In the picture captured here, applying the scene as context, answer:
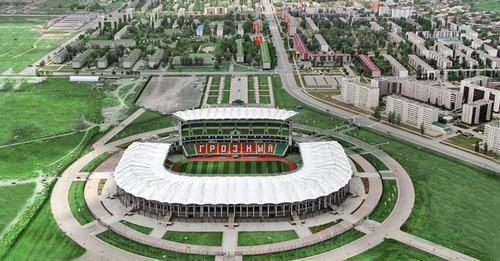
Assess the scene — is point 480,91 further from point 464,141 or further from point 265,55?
point 265,55

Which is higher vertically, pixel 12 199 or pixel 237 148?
pixel 237 148

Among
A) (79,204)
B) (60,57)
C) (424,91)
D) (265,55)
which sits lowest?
(79,204)

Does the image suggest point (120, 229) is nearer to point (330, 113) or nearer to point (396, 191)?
point (396, 191)

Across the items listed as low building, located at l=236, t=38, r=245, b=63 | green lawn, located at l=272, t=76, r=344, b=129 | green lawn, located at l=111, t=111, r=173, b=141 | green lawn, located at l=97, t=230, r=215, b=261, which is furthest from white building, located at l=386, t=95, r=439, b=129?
green lawn, located at l=97, t=230, r=215, b=261

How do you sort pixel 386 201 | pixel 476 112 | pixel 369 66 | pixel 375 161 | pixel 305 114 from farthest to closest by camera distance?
pixel 369 66 → pixel 305 114 → pixel 476 112 → pixel 375 161 → pixel 386 201

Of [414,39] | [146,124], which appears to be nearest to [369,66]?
[414,39]

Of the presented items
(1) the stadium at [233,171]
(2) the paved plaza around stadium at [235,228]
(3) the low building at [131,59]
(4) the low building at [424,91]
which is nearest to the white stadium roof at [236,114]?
(1) the stadium at [233,171]

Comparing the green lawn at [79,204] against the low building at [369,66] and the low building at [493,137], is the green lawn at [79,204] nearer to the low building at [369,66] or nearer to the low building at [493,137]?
the low building at [493,137]
